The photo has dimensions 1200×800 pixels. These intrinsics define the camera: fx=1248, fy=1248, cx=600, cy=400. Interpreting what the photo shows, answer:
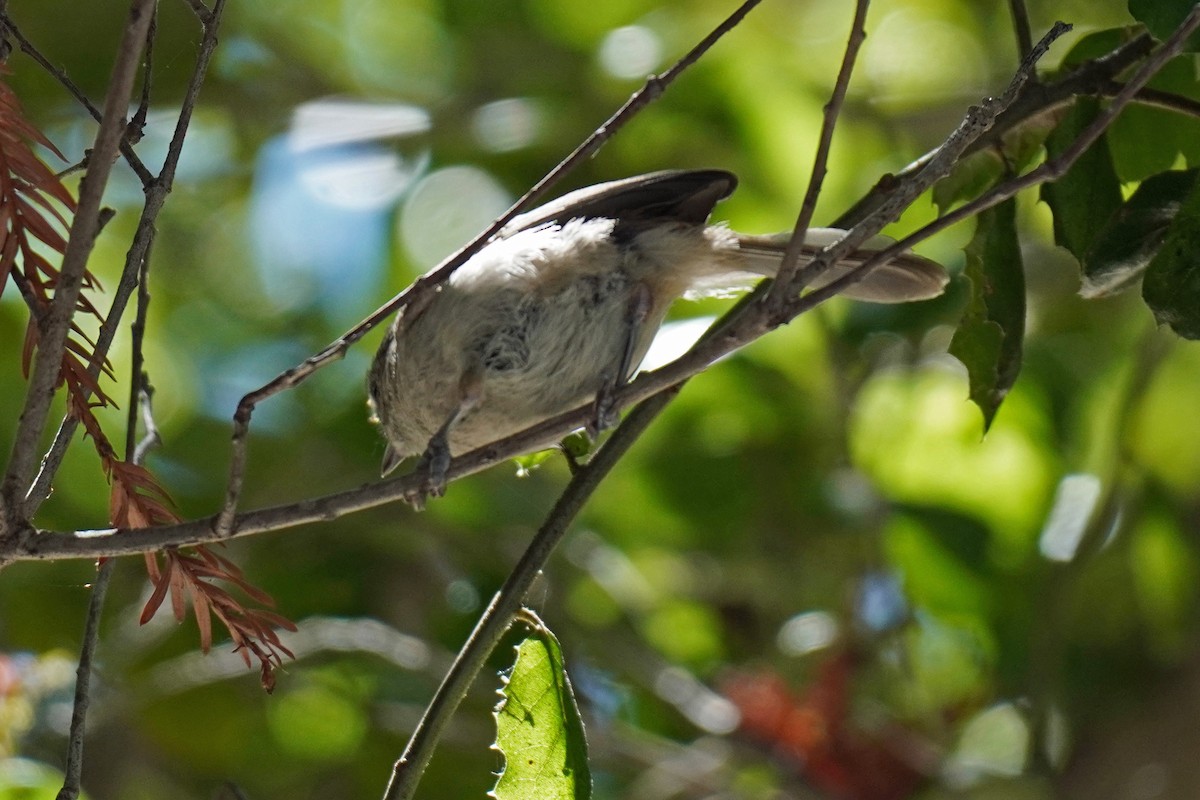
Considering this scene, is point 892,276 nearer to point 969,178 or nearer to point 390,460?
point 969,178

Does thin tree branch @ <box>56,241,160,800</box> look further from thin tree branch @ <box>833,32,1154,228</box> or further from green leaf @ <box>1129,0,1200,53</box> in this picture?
green leaf @ <box>1129,0,1200,53</box>

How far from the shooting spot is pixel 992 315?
6.45 ft

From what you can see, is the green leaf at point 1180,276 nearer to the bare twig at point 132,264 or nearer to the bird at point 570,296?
the bird at point 570,296

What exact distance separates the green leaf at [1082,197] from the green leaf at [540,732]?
3.42ft

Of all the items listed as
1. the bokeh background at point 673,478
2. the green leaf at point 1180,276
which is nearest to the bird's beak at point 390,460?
the bokeh background at point 673,478

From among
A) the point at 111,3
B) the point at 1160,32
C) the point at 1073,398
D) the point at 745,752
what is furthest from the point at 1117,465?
the point at 111,3

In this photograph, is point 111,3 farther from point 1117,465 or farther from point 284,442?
point 1117,465

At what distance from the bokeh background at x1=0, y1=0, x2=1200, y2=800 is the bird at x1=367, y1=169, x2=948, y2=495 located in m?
1.18

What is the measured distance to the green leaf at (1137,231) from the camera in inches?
71.0

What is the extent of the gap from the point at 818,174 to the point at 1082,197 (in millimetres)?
752

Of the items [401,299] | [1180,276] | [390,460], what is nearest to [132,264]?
[401,299]

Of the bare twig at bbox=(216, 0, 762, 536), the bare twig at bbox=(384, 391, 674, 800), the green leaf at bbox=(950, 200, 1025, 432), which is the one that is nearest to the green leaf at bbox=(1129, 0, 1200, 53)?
the green leaf at bbox=(950, 200, 1025, 432)

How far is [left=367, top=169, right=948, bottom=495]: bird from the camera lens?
2.38 metres

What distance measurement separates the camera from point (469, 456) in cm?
162
